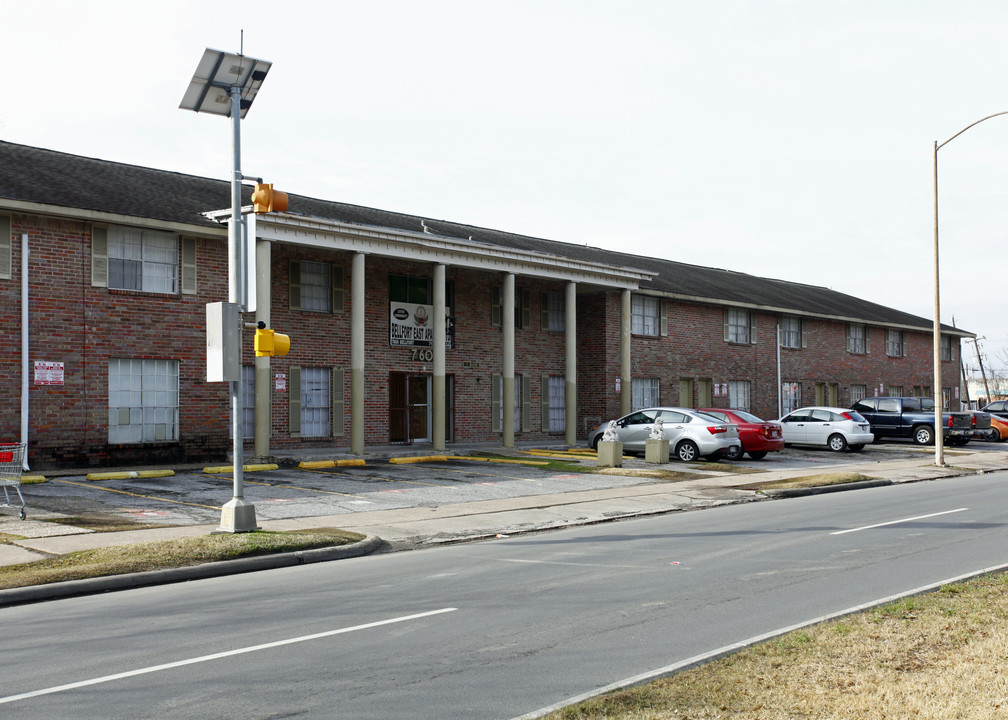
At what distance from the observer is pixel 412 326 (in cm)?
2775

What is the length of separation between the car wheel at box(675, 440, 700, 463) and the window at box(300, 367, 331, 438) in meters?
9.28

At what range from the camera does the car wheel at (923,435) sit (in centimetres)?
3366

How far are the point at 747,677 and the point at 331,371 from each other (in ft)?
68.9

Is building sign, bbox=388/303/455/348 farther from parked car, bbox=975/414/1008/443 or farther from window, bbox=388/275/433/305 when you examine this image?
parked car, bbox=975/414/1008/443

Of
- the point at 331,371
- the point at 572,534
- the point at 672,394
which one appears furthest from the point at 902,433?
the point at 572,534

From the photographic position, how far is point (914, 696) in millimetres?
5133

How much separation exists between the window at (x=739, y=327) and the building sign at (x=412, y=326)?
1287cm

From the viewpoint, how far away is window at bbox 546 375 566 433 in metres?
31.8

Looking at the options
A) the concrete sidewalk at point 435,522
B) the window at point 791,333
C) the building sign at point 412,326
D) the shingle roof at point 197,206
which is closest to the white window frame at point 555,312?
the shingle roof at point 197,206

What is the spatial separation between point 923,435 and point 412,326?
18661mm

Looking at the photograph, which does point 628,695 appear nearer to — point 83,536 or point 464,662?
point 464,662

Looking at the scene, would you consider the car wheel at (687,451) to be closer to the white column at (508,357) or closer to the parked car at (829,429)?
the white column at (508,357)

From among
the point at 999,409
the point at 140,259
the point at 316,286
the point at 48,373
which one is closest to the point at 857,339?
the point at 999,409

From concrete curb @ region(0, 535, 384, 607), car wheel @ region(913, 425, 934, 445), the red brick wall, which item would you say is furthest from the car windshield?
concrete curb @ region(0, 535, 384, 607)
